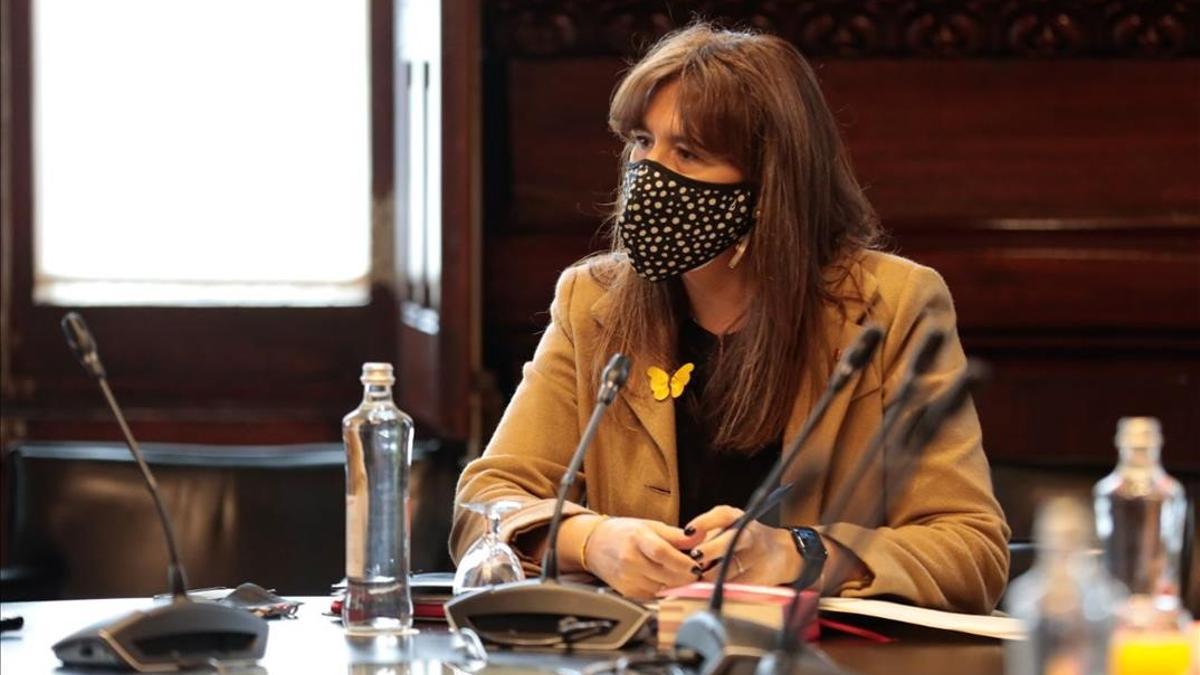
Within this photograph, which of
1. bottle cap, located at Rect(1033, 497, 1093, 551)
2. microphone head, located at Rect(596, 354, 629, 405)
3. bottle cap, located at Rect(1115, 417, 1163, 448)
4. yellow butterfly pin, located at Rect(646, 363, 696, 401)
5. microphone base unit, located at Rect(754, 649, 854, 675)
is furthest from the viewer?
yellow butterfly pin, located at Rect(646, 363, 696, 401)

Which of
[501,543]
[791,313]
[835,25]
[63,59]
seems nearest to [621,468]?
[791,313]

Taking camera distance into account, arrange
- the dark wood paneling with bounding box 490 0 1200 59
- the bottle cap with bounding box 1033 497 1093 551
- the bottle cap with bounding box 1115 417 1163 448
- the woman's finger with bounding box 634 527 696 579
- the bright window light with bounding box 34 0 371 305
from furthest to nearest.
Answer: the bright window light with bounding box 34 0 371 305, the dark wood paneling with bounding box 490 0 1200 59, the woman's finger with bounding box 634 527 696 579, the bottle cap with bounding box 1115 417 1163 448, the bottle cap with bounding box 1033 497 1093 551

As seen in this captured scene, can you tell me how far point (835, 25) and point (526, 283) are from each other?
762 mm

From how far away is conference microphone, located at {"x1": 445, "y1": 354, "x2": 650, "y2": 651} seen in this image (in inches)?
71.0

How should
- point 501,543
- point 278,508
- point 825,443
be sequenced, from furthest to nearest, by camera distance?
point 278,508, point 825,443, point 501,543

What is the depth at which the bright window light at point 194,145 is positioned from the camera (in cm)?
417

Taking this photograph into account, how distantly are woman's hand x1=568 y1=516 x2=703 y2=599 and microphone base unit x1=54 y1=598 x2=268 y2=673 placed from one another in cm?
48

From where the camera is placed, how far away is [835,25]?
3.65 meters

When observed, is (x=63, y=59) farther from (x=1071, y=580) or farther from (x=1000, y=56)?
(x=1071, y=580)

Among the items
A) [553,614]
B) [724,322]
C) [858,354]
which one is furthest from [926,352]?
[724,322]

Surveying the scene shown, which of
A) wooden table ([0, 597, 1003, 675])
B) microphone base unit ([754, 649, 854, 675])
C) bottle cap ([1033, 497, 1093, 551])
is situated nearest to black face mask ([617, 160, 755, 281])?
wooden table ([0, 597, 1003, 675])

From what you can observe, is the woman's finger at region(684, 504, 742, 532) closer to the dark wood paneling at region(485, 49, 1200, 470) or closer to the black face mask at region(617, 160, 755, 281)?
the black face mask at region(617, 160, 755, 281)

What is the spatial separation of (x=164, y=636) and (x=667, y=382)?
36.2 inches

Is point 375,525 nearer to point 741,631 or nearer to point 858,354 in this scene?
point 741,631
